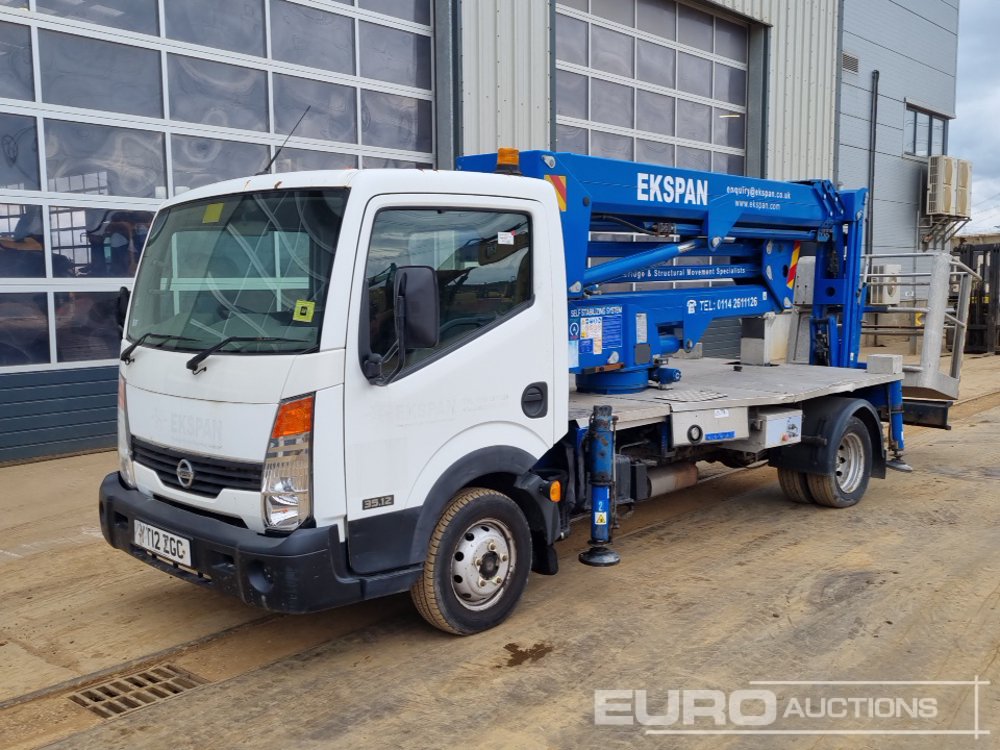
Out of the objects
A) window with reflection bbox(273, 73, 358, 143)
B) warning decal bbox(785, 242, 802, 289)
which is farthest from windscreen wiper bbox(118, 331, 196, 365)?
window with reflection bbox(273, 73, 358, 143)

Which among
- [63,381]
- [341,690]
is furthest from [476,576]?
[63,381]

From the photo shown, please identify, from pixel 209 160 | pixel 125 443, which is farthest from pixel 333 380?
pixel 209 160

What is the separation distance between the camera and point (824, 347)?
8312 millimetres

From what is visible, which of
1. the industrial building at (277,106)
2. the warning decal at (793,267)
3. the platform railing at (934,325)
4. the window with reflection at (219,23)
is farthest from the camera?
the window with reflection at (219,23)

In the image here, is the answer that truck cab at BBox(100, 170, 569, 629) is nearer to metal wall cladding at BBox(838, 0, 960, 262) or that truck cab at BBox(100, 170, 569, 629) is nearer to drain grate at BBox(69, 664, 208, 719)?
drain grate at BBox(69, 664, 208, 719)

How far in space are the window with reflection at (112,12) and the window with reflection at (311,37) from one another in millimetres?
1363

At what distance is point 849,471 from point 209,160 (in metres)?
7.03

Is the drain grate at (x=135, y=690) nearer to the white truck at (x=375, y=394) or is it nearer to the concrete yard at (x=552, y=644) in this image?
the concrete yard at (x=552, y=644)

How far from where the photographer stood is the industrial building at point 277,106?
8.51 m

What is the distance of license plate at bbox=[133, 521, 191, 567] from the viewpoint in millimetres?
4070

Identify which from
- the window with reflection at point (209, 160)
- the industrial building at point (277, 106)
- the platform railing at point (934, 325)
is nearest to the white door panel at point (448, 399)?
the platform railing at point (934, 325)

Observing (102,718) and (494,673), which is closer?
(102,718)

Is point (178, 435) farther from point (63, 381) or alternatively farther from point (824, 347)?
point (824, 347)

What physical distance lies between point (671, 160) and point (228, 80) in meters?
8.19
